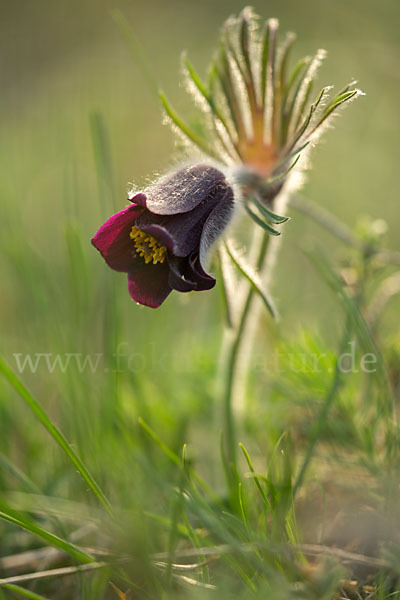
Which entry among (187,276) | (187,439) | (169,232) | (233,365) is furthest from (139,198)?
(187,439)

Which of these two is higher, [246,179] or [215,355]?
[246,179]

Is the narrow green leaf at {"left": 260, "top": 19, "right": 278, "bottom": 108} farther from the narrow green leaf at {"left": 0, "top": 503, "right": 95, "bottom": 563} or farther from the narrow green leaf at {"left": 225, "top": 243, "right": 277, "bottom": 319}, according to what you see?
the narrow green leaf at {"left": 0, "top": 503, "right": 95, "bottom": 563}

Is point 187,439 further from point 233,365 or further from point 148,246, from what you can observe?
point 148,246

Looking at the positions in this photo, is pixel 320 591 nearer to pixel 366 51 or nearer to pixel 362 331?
pixel 362 331

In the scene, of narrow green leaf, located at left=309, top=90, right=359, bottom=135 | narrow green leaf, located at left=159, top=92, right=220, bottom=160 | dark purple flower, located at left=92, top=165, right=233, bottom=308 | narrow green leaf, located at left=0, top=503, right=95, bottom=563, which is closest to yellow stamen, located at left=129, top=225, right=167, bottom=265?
dark purple flower, located at left=92, top=165, right=233, bottom=308

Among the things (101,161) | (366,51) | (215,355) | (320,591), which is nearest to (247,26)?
(101,161)
